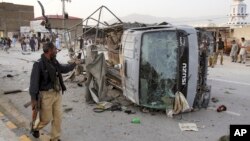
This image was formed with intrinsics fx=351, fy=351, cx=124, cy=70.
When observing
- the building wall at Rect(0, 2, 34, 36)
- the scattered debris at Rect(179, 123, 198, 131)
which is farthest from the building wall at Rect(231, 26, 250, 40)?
the building wall at Rect(0, 2, 34, 36)

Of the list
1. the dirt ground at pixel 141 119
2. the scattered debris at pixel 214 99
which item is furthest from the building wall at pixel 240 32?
the scattered debris at pixel 214 99

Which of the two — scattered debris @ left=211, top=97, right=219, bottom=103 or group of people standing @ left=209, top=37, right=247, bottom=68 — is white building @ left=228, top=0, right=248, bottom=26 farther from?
scattered debris @ left=211, top=97, right=219, bottom=103

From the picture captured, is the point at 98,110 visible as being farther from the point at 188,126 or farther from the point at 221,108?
the point at 221,108

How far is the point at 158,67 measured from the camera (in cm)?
734

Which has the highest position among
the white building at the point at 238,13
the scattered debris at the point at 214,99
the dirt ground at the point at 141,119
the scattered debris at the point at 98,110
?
the white building at the point at 238,13

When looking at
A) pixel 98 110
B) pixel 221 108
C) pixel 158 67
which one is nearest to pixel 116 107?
pixel 98 110

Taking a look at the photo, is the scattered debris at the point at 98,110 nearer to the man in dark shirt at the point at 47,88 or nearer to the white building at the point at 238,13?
the man in dark shirt at the point at 47,88

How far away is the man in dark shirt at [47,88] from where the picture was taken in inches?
217

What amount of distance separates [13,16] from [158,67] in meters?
77.7

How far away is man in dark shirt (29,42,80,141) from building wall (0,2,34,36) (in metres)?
72.3

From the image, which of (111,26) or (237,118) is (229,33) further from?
(237,118)

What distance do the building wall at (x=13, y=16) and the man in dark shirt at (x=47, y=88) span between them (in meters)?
72.3

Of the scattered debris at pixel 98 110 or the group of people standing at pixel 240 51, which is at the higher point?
the group of people standing at pixel 240 51

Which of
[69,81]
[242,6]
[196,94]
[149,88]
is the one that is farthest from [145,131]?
[242,6]
